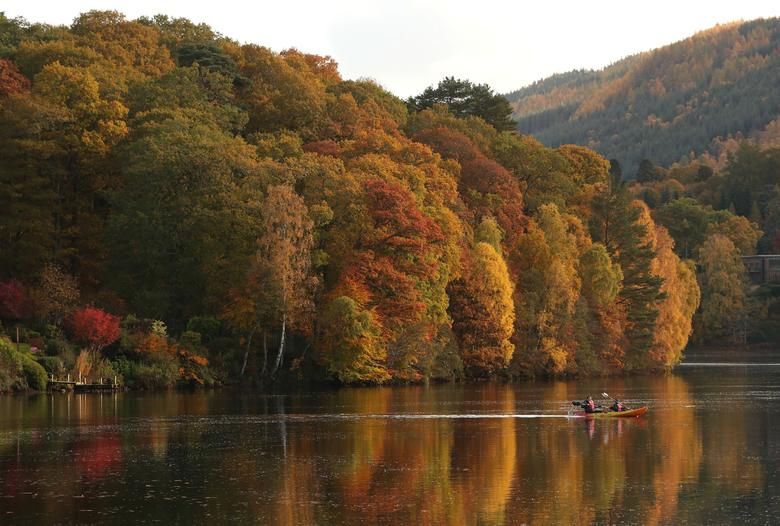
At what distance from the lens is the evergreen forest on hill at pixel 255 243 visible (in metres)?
81.6

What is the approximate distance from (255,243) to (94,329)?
12.2 metres

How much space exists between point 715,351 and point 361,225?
90.7 meters

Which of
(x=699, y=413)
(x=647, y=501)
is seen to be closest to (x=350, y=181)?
(x=699, y=413)

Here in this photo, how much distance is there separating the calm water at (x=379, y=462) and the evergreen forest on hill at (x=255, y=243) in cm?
1152

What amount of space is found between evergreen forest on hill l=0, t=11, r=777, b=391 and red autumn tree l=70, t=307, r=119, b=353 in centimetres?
13

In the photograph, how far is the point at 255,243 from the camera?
83.7 meters

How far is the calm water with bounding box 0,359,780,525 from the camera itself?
111ft

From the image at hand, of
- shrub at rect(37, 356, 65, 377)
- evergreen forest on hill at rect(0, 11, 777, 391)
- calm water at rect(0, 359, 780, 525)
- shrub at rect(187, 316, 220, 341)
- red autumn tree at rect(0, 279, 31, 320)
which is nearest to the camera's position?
calm water at rect(0, 359, 780, 525)

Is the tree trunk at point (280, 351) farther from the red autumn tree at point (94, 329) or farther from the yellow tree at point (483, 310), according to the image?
the yellow tree at point (483, 310)

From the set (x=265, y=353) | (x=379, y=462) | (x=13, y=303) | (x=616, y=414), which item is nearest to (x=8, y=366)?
(x=13, y=303)

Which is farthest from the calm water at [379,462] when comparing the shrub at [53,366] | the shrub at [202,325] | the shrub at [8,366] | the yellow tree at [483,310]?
the yellow tree at [483,310]

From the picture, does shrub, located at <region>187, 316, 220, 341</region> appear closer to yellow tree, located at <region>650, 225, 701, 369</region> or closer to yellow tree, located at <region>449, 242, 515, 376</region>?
yellow tree, located at <region>449, 242, 515, 376</region>

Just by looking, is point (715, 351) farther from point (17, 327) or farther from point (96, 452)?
point (96, 452)

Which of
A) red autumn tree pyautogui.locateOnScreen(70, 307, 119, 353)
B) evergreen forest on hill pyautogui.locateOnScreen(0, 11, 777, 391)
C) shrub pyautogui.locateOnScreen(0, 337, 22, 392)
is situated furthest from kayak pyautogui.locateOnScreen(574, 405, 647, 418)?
shrub pyautogui.locateOnScreen(0, 337, 22, 392)
